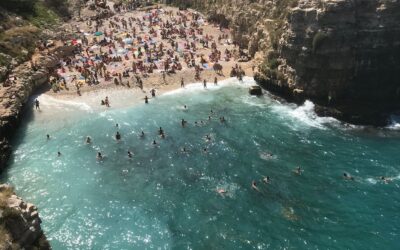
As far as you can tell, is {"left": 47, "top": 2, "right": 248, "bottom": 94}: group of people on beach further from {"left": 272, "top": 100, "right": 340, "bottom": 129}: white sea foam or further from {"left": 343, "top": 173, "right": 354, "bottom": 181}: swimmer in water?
{"left": 343, "top": 173, "right": 354, "bottom": 181}: swimmer in water

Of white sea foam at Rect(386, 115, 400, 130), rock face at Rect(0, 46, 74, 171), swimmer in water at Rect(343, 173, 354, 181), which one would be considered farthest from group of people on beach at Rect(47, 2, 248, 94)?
swimmer in water at Rect(343, 173, 354, 181)

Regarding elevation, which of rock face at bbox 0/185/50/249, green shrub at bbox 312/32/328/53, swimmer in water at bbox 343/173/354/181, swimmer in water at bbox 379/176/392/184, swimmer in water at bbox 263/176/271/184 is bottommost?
swimmer in water at bbox 379/176/392/184

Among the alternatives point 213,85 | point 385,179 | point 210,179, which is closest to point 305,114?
point 385,179

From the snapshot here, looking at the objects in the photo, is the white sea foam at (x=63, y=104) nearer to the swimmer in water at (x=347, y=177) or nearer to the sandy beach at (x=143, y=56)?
the sandy beach at (x=143, y=56)

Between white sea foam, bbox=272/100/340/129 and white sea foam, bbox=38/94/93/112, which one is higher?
white sea foam, bbox=38/94/93/112

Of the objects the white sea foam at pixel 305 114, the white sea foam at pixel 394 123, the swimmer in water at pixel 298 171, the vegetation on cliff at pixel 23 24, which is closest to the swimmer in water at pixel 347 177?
the swimmer in water at pixel 298 171

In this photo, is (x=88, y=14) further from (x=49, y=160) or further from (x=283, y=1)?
(x=49, y=160)
